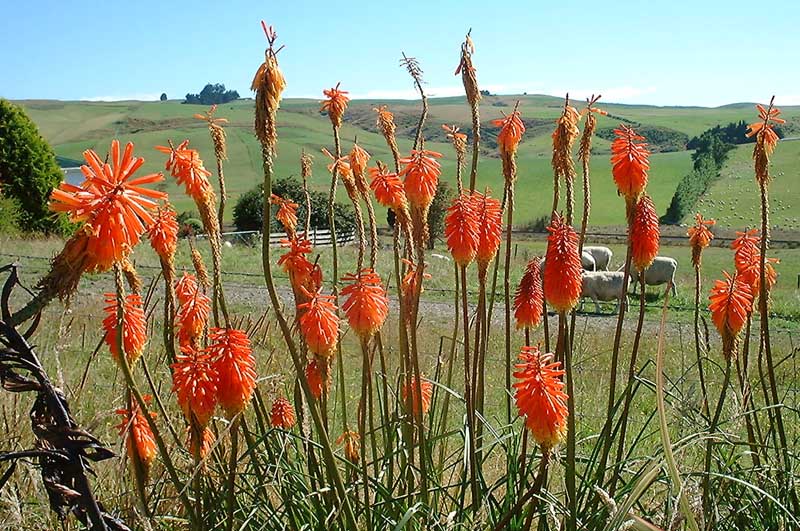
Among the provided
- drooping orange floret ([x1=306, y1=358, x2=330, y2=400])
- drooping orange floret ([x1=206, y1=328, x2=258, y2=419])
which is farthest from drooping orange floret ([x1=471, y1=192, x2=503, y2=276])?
drooping orange floret ([x1=206, y1=328, x2=258, y2=419])

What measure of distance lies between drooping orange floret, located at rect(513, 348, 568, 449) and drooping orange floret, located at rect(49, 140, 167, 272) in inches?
44.4

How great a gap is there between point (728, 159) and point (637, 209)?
259 feet

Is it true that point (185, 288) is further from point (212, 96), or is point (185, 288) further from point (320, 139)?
point (212, 96)

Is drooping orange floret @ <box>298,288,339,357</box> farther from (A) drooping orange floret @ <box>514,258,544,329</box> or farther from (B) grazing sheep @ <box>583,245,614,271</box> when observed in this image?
(B) grazing sheep @ <box>583,245,614,271</box>

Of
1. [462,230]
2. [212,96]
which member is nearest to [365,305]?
[462,230]

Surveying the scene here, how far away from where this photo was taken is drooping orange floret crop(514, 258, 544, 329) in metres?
3.04

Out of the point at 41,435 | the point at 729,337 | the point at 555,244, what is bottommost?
the point at 729,337

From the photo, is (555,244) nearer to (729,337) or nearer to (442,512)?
(729,337)

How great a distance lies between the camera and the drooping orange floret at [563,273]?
2.26 meters

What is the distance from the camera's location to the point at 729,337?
282cm

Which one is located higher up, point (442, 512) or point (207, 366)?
point (207, 366)

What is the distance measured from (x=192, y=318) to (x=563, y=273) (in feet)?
4.13

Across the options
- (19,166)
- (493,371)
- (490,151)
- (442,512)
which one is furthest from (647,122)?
(442,512)

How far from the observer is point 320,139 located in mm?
103688
